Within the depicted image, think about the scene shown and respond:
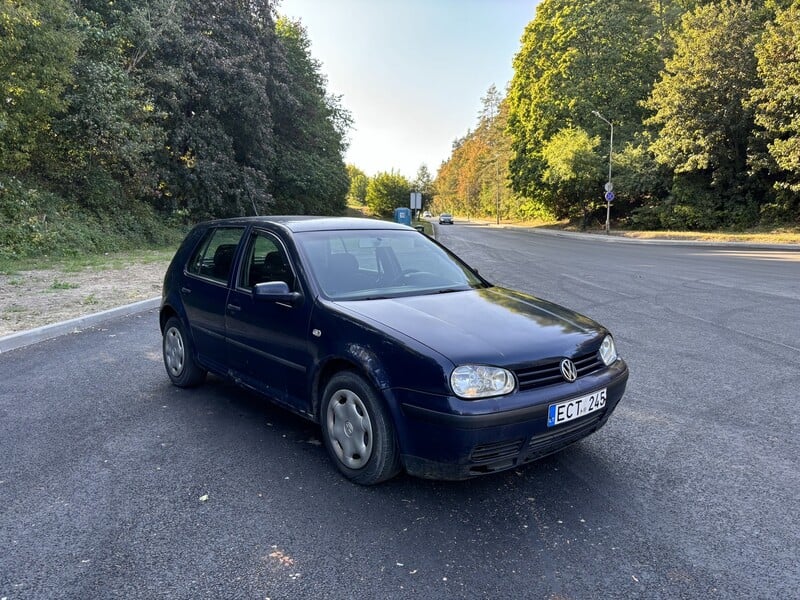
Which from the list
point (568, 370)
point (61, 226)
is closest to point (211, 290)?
point (568, 370)

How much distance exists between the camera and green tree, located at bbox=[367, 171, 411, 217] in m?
72.0

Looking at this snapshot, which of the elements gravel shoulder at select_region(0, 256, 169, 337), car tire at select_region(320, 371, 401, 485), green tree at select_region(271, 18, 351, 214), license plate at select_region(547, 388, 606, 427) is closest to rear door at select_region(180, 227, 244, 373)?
car tire at select_region(320, 371, 401, 485)

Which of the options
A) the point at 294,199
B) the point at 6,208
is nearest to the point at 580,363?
the point at 6,208

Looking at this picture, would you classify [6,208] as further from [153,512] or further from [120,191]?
[153,512]

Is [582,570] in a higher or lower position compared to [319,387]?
lower

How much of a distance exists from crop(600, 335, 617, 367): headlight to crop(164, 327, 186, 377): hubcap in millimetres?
3661

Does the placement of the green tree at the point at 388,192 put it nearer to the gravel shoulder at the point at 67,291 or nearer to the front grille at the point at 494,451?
the gravel shoulder at the point at 67,291

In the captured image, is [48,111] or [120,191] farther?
[120,191]

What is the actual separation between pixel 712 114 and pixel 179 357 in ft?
123

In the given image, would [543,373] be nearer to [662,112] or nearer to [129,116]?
[129,116]

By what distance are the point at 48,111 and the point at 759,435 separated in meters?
19.6

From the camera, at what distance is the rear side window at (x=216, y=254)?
479 cm

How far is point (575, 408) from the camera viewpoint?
3.26 metres

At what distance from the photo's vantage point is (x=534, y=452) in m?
3.18
